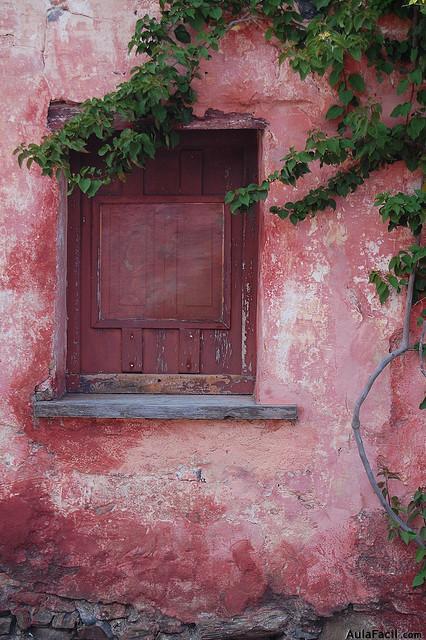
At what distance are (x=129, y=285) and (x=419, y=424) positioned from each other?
62.0 inches

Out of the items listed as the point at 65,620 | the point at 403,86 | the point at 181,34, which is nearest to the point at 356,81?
the point at 403,86

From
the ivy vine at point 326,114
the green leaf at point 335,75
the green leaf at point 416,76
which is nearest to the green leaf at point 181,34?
the ivy vine at point 326,114

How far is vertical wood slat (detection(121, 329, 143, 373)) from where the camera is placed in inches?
148

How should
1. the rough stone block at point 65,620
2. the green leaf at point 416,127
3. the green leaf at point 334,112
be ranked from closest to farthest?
1. the green leaf at point 416,127
2. the green leaf at point 334,112
3. the rough stone block at point 65,620

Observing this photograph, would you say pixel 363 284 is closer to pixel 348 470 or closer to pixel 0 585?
pixel 348 470

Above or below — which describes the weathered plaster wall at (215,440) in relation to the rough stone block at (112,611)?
above

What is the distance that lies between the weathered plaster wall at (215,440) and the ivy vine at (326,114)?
94mm

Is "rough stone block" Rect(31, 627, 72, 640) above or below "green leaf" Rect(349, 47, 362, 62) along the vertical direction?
below

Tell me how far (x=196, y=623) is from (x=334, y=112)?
2441 mm

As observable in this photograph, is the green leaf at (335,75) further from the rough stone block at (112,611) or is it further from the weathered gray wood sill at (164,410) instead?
the rough stone block at (112,611)

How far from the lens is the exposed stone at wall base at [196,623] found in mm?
3434

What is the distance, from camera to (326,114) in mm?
3375

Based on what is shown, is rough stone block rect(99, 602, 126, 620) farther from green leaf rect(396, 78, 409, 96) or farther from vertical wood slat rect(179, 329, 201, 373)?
green leaf rect(396, 78, 409, 96)

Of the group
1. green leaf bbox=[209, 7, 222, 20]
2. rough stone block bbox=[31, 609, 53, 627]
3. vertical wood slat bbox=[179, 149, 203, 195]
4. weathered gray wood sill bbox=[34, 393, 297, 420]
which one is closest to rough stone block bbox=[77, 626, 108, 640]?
rough stone block bbox=[31, 609, 53, 627]
